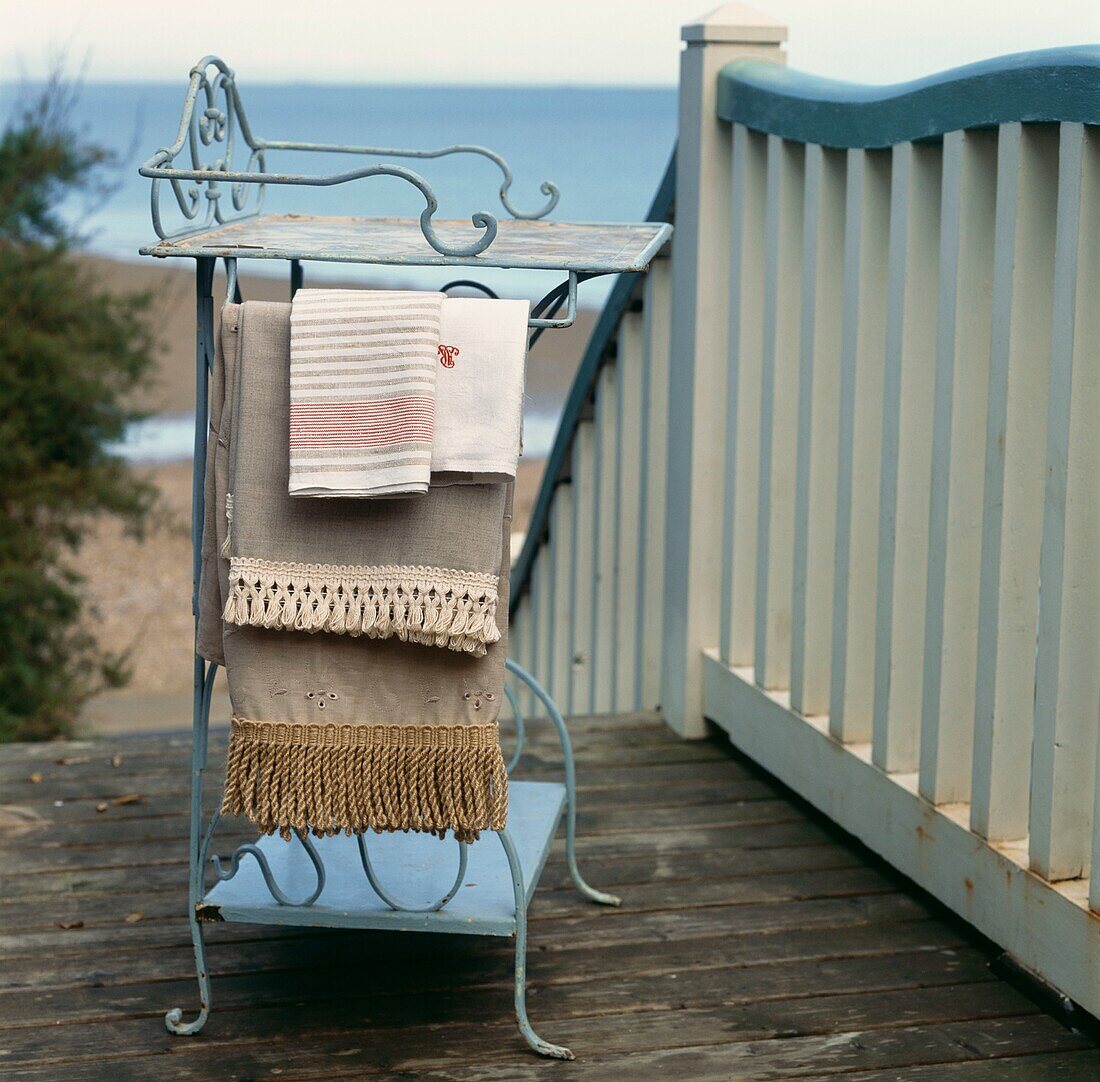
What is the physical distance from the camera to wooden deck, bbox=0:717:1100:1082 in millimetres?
1856

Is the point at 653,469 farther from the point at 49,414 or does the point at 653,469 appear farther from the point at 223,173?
the point at 49,414

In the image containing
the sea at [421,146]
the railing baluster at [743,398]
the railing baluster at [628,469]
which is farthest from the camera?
the sea at [421,146]

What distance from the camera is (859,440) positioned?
7.88 ft

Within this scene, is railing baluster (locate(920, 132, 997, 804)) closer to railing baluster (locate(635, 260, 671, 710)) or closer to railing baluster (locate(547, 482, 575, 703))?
railing baluster (locate(635, 260, 671, 710))

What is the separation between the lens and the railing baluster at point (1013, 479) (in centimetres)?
194

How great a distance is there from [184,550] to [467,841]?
10.9 m

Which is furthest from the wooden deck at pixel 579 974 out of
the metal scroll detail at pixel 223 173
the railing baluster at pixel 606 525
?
the metal scroll detail at pixel 223 173

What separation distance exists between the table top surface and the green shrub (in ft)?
15.6

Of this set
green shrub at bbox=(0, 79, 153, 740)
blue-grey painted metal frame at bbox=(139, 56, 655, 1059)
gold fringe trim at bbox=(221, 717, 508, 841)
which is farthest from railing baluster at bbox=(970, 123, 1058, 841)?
green shrub at bbox=(0, 79, 153, 740)

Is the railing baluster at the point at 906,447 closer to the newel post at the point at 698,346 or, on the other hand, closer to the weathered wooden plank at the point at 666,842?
the weathered wooden plank at the point at 666,842

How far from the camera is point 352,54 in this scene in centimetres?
3275

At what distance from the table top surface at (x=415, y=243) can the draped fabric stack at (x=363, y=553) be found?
2.0 inches

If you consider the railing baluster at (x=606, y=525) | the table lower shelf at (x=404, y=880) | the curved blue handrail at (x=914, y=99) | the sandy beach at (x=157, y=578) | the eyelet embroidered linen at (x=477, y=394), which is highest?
the curved blue handrail at (x=914, y=99)

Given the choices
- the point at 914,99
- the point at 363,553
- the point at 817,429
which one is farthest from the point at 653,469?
the point at 363,553
